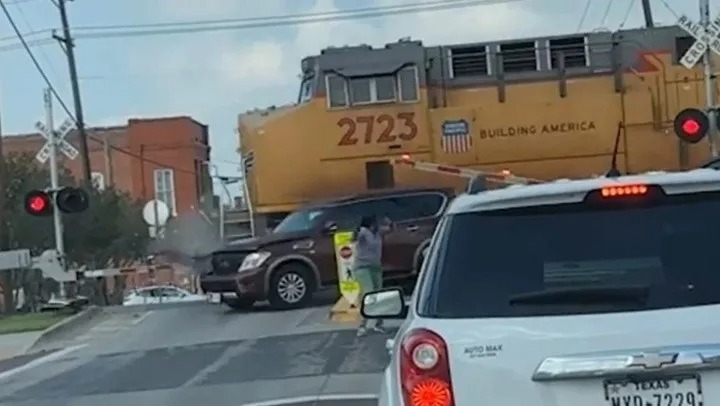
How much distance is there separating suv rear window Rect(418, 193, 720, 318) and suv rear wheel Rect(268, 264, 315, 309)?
18312 millimetres

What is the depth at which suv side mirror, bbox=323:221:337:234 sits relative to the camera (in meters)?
24.3

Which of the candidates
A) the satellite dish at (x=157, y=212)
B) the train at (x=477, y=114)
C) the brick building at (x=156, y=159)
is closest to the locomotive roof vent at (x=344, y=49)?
the train at (x=477, y=114)

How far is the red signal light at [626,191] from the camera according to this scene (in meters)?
5.71

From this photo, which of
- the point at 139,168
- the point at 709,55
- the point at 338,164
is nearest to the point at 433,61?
the point at 338,164

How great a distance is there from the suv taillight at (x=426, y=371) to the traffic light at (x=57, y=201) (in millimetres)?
21215

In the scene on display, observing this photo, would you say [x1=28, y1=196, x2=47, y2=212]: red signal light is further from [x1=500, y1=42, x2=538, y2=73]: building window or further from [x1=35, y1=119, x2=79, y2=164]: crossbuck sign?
[x1=500, y1=42, x2=538, y2=73]: building window

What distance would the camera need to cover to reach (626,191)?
5.71 m

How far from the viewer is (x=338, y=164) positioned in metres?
27.4

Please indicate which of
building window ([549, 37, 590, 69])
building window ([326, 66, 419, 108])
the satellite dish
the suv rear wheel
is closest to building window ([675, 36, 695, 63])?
building window ([549, 37, 590, 69])

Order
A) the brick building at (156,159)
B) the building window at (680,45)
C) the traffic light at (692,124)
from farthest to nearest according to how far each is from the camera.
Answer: the brick building at (156,159) → the building window at (680,45) → the traffic light at (692,124)

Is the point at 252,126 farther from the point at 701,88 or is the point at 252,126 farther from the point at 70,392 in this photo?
the point at 70,392

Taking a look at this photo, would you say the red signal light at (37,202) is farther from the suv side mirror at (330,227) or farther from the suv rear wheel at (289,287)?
the suv side mirror at (330,227)

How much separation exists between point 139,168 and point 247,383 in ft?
181

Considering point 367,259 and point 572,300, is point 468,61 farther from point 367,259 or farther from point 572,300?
point 572,300
